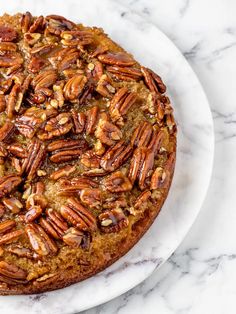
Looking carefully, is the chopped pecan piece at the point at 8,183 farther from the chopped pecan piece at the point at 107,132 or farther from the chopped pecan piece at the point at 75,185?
the chopped pecan piece at the point at 107,132

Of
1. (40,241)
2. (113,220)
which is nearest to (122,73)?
(113,220)

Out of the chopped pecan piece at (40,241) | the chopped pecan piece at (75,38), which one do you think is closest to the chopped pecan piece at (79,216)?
the chopped pecan piece at (40,241)

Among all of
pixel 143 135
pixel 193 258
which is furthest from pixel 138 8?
pixel 193 258

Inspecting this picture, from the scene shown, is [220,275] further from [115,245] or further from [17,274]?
[17,274]

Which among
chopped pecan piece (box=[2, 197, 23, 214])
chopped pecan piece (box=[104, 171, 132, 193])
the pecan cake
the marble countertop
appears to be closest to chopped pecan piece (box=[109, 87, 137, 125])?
the pecan cake

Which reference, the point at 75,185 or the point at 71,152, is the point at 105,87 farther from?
the point at 75,185

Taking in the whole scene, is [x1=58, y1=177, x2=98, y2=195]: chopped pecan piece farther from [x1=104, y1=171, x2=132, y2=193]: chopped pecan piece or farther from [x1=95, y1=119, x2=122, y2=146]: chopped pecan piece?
[x1=95, y1=119, x2=122, y2=146]: chopped pecan piece

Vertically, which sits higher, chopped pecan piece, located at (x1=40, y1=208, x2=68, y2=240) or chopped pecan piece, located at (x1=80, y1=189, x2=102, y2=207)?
chopped pecan piece, located at (x1=80, y1=189, x2=102, y2=207)
